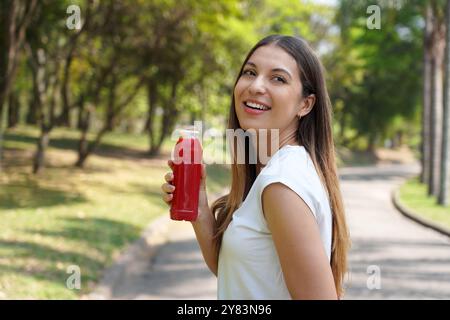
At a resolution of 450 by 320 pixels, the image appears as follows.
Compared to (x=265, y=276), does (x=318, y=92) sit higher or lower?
higher

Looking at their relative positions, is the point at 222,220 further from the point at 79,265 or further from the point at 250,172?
the point at 79,265

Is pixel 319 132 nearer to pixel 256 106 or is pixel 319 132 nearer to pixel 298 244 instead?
pixel 256 106

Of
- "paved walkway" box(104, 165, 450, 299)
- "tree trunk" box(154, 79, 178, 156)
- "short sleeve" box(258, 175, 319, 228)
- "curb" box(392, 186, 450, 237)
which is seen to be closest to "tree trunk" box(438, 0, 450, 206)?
"curb" box(392, 186, 450, 237)

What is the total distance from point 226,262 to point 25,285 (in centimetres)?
435

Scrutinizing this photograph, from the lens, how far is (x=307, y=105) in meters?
1.90

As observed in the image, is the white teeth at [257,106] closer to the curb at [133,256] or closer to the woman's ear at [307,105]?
the woman's ear at [307,105]

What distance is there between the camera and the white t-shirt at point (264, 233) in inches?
64.4

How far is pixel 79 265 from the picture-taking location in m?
6.78

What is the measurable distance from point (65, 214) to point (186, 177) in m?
8.10

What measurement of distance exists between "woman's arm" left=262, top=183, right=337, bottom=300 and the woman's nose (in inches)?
13.8

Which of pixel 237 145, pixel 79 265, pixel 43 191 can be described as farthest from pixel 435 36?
pixel 237 145

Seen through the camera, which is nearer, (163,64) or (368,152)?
(163,64)

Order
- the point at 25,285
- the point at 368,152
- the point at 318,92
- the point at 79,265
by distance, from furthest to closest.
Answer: the point at 368,152, the point at 79,265, the point at 25,285, the point at 318,92

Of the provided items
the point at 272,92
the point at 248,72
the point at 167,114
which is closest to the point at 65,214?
the point at 248,72
